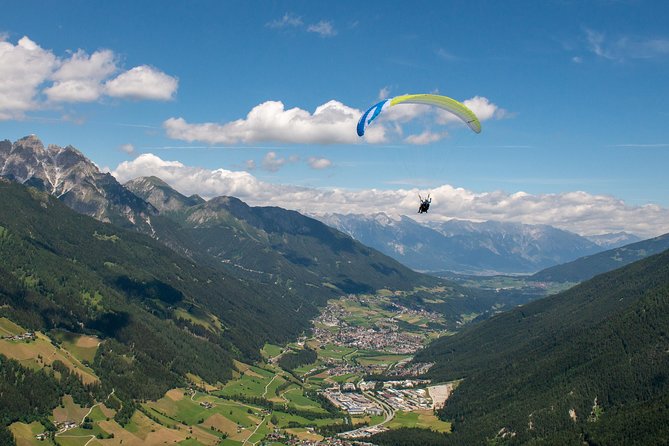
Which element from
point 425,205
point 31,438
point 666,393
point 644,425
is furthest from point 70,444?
point 666,393

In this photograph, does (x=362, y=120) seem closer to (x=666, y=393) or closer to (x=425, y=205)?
(x=425, y=205)

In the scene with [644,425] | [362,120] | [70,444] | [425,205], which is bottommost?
[70,444]

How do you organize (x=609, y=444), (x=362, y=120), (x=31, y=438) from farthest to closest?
(x=31, y=438), (x=609, y=444), (x=362, y=120)
